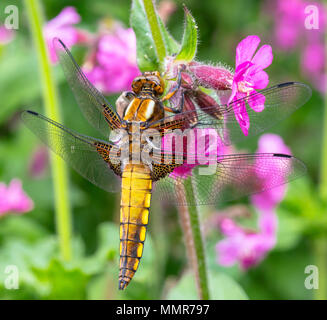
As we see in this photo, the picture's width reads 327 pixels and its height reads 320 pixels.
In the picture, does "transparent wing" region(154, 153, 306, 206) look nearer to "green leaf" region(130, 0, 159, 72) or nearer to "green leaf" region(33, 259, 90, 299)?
"green leaf" region(130, 0, 159, 72)

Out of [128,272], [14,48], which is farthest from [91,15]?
[128,272]

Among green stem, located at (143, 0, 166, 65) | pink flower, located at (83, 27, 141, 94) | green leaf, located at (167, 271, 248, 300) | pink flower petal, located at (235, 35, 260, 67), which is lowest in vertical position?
green leaf, located at (167, 271, 248, 300)

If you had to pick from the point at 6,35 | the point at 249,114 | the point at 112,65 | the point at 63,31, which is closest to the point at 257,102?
the point at 249,114

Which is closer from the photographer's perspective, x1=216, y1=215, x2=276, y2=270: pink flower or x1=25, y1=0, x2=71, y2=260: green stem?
x1=25, y1=0, x2=71, y2=260: green stem

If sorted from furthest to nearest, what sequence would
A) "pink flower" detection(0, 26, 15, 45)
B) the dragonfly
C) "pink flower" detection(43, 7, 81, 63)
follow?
"pink flower" detection(0, 26, 15, 45)
"pink flower" detection(43, 7, 81, 63)
the dragonfly

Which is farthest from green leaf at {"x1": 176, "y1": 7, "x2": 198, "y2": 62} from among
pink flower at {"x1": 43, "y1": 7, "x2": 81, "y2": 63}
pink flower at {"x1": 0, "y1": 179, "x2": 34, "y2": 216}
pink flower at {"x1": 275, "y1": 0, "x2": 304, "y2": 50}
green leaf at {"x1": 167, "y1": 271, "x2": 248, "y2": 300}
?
pink flower at {"x1": 275, "y1": 0, "x2": 304, "y2": 50}

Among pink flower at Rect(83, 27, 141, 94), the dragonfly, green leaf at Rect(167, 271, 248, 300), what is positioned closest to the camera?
the dragonfly
